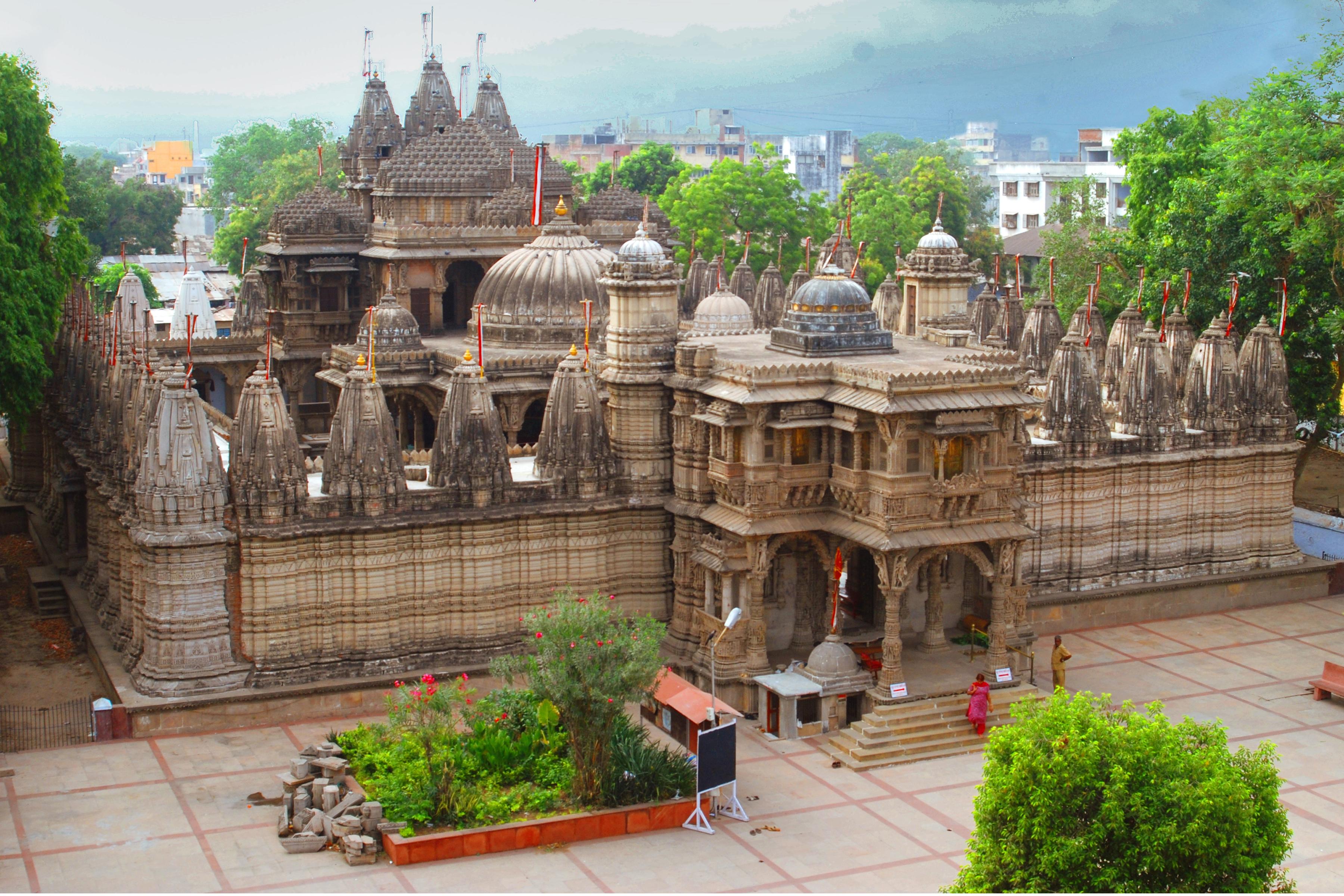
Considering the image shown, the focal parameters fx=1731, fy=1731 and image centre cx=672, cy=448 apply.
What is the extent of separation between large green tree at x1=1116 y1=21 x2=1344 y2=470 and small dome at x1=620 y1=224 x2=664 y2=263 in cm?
1658

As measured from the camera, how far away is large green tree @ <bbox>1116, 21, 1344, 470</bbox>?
39469mm

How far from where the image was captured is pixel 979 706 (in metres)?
28.0

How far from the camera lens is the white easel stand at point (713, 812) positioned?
24656mm

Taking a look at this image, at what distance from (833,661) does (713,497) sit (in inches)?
145

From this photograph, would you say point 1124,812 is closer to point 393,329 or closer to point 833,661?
point 833,661

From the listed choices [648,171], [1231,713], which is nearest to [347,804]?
[1231,713]

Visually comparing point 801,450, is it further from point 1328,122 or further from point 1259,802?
point 1328,122

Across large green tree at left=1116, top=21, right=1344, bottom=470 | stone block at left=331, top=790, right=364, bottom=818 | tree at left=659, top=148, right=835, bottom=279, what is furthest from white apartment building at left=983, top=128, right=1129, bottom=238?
stone block at left=331, top=790, right=364, bottom=818

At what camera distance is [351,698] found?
94.6 feet

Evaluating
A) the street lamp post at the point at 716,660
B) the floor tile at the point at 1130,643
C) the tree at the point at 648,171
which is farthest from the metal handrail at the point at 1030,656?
the tree at the point at 648,171

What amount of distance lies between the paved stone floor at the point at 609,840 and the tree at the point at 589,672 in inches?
48.3

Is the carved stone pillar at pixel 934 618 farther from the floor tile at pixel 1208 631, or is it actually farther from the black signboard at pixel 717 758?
the black signboard at pixel 717 758

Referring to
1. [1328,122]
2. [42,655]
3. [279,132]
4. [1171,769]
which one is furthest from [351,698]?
[279,132]

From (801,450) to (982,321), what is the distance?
20.0 meters
